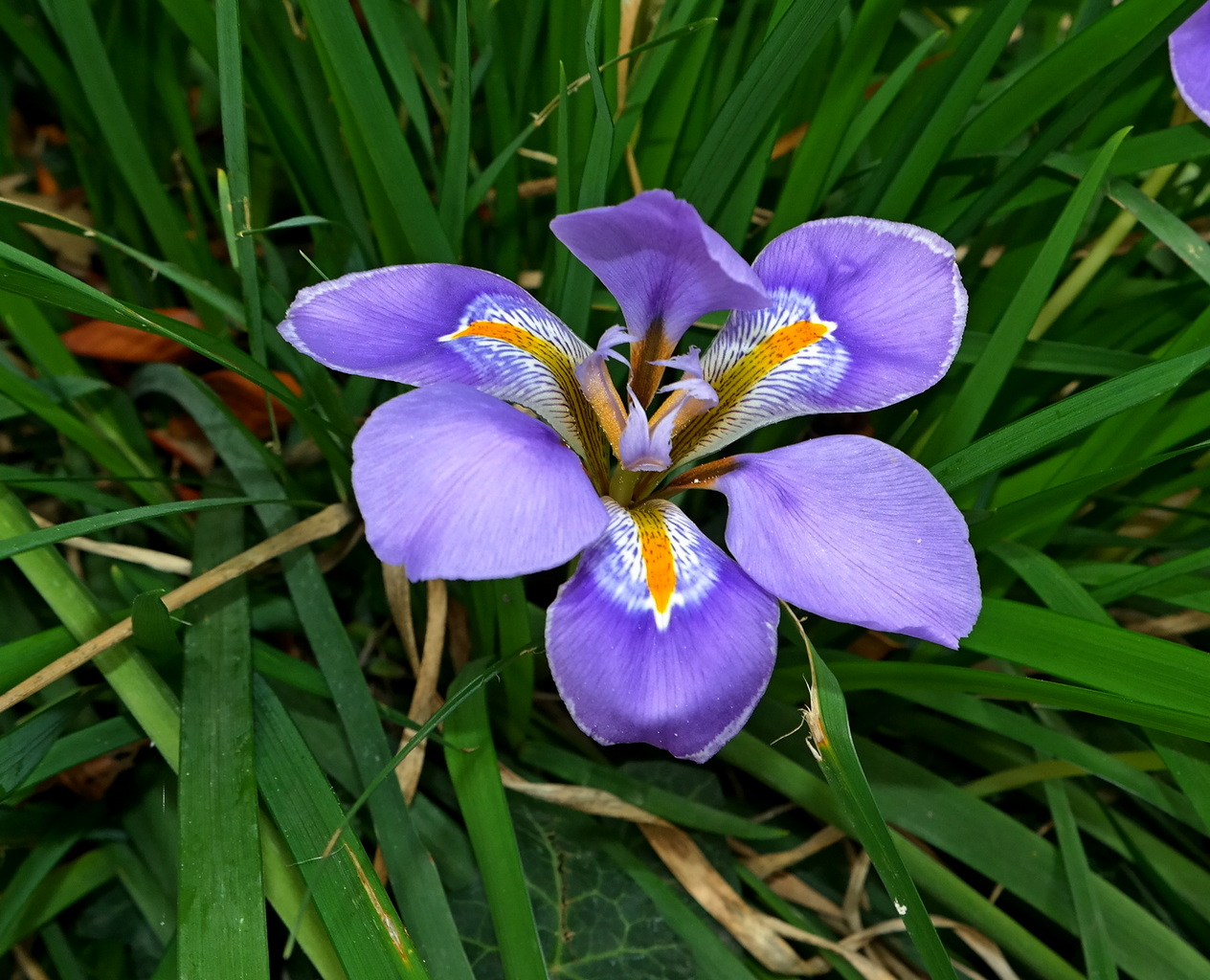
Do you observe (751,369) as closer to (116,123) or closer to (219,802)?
(219,802)

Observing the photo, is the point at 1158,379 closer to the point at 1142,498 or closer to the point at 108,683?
the point at 1142,498

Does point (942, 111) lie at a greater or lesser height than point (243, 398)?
greater

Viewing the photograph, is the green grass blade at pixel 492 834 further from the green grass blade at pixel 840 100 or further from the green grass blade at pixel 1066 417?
the green grass blade at pixel 840 100

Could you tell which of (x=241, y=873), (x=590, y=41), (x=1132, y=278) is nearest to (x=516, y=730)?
(x=241, y=873)

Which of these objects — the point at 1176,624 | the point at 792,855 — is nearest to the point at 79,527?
the point at 792,855

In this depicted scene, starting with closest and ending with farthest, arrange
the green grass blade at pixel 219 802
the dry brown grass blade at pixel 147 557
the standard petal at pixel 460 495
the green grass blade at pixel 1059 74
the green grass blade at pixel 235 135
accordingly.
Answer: the standard petal at pixel 460 495, the green grass blade at pixel 219 802, the green grass blade at pixel 235 135, the green grass blade at pixel 1059 74, the dry brown grass blade at pixel 147 557

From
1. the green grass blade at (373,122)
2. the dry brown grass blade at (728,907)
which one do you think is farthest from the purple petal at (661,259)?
the dry brown grass blade at (728,907)
